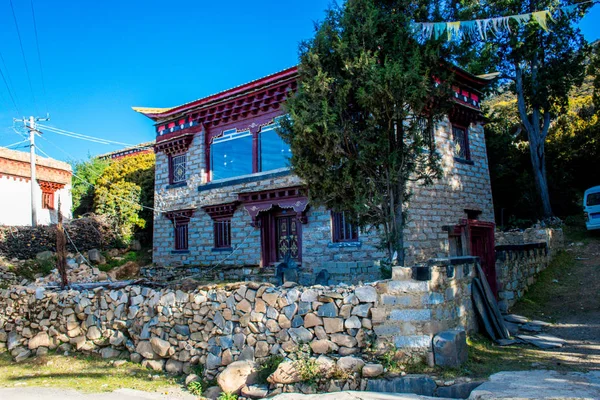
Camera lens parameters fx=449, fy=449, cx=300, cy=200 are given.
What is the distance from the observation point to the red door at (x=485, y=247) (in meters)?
10.1

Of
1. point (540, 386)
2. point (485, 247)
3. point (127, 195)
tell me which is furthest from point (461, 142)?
point (127, 195)

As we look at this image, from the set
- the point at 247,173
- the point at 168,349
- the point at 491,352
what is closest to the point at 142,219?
the point at 247,173

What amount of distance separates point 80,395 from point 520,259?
10.5m

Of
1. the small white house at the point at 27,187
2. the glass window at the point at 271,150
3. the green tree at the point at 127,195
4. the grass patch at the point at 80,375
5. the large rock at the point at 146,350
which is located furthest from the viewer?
the small white house at the point at 27,187

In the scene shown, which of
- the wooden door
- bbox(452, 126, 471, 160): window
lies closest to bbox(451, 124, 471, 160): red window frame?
bbox(452, 126, 471, 160): window

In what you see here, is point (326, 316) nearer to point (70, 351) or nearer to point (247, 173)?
point (70, 351)

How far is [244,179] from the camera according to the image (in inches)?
601

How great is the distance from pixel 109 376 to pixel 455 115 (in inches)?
468

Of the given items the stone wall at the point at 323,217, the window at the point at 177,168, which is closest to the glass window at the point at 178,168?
the window at the point at 177,168

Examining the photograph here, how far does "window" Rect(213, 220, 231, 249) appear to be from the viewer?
15.8 m

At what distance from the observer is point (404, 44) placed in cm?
855

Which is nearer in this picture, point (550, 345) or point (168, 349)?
point (550, 345)

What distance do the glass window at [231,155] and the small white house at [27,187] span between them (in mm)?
12364

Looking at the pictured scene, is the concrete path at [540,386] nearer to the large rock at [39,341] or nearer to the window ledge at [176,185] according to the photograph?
the large rock at [39,341]
